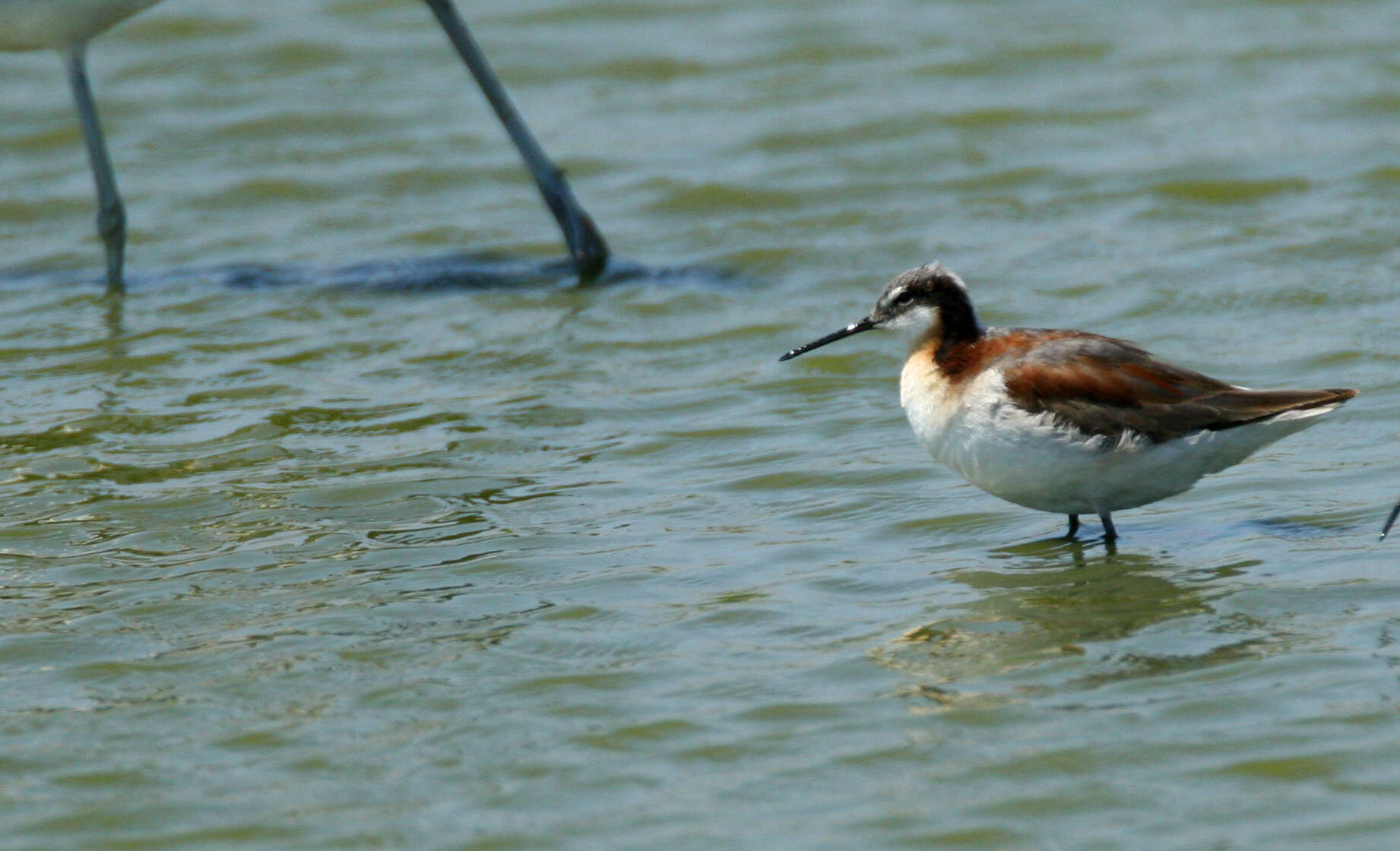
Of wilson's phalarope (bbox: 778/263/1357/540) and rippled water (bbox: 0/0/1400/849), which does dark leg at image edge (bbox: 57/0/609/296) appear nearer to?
rippled water (bbox: 0/0/1400/849)

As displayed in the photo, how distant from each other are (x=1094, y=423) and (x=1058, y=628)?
95 cm

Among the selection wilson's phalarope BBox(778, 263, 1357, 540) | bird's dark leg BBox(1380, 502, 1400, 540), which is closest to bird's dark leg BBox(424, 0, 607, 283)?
wilson's phalarope BBox(778, 263, 1357, 540)

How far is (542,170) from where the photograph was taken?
12023mm

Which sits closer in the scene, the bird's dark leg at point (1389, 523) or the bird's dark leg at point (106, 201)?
the bird's dark leg at point (1389, 523)

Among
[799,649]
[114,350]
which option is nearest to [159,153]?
[114,350]

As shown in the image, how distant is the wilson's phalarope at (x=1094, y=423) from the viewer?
722cm

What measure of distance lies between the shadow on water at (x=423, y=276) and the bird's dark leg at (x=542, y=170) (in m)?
0.16

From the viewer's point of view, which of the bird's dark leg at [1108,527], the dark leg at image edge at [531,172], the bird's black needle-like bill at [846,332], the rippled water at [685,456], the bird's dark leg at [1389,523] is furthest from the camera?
the dark leg at image edge at [531,172]

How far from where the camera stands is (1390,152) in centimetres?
1298

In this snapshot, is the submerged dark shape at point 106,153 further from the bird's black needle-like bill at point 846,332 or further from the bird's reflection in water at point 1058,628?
the bird's reflection in water at point 1058,628

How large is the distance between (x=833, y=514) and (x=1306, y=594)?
2.02 metres

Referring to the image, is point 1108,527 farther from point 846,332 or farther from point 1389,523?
point 846,332

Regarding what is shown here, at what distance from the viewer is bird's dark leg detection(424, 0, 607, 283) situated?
39.3 feet

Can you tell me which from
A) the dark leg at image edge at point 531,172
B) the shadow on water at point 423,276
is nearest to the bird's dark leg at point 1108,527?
the shadow on water at point 423,276
